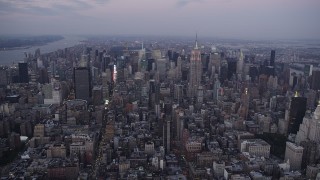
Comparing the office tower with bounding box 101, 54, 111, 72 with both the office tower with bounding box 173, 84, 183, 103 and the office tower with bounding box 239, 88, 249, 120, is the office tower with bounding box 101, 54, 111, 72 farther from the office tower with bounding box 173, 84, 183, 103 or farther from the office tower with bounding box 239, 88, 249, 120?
the office tower with bounding box 239, 88, 249, 120

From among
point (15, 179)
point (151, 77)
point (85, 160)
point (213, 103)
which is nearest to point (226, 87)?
point (213, 103)

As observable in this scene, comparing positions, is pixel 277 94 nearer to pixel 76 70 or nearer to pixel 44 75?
pixel 76 70

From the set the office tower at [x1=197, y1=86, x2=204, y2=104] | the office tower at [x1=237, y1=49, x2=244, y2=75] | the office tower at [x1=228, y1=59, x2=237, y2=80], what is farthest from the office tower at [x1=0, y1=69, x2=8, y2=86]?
the office tower at [x1=237, y1=49, x2=244, y2=75]

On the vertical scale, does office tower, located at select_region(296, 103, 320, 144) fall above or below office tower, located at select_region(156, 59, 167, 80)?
below

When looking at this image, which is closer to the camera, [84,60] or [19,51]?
[19,51]

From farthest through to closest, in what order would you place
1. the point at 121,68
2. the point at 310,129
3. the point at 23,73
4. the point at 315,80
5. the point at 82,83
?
the point at 121,68
the point at 23,73
the point at 82,83
the point at 315,80
the point at 310,129

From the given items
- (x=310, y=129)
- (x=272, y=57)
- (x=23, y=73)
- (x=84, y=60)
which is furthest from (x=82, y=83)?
(x=310, y=129)

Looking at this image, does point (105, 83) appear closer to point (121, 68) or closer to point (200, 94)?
point (121, 68)

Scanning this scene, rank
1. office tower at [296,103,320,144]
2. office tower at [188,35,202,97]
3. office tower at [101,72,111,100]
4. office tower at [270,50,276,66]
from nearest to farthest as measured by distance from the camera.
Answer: office tower at [296,103,320,144] → office tower at [270,50,276,66] → office tower at [101,72,111,100] → office tower at [188,35,202,97]
